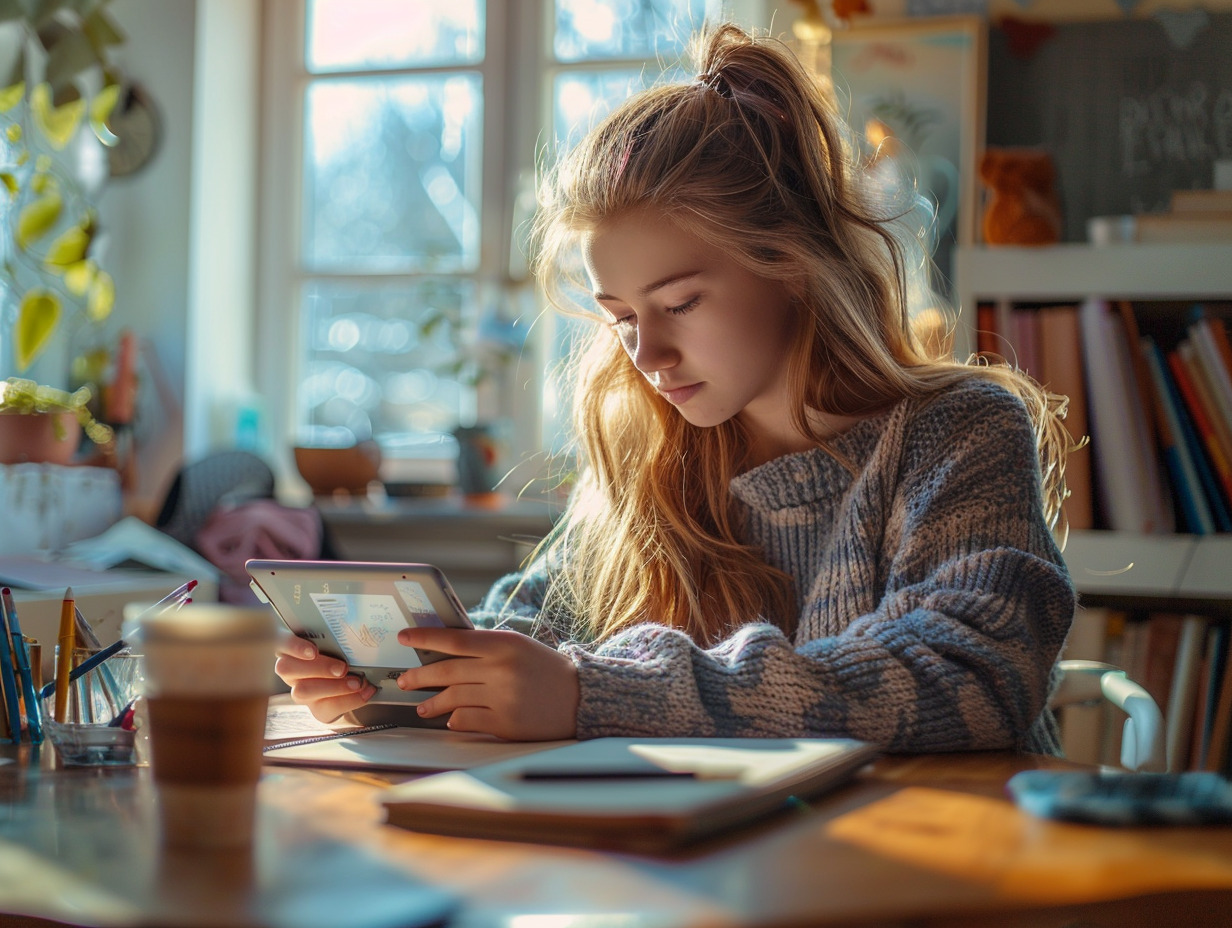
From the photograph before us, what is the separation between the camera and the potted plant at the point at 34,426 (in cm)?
191

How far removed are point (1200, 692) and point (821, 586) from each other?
92 centimetres

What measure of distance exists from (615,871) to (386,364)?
7.88 feet

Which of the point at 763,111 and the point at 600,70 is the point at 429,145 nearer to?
the point at 600,70

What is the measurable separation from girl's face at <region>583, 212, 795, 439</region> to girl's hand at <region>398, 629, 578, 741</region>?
37 cm

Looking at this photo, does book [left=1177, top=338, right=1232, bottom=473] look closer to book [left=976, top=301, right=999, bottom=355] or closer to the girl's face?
book [left=976, top=301, right=999, bottom=355]

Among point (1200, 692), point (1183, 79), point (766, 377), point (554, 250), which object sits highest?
point (1183, 79)

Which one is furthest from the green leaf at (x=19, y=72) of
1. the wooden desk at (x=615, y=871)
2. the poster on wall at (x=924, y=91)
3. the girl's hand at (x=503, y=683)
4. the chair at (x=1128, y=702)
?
the chair at (x=1128, y=702)

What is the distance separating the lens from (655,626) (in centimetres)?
93

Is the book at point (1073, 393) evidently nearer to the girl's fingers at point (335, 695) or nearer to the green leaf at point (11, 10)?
the girl's fingers at point (335, 695)

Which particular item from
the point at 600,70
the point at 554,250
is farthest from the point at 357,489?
the point at 554,250

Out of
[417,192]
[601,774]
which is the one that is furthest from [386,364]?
[601,774]

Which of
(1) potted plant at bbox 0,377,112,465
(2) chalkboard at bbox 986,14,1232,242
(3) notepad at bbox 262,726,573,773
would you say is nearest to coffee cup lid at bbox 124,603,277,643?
(3) notepad at bbox 262,726,573,773

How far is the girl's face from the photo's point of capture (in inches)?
44.5

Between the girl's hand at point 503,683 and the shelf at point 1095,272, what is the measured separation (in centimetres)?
121
